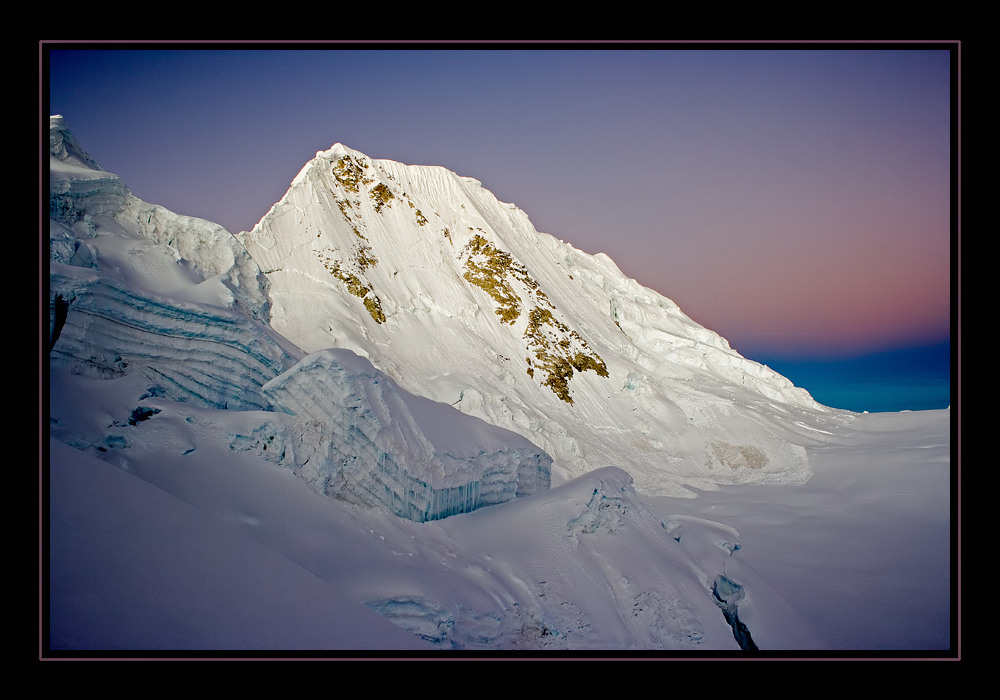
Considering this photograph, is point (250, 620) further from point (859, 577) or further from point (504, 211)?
point (504, 211)

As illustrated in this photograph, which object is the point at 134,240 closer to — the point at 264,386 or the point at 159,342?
the point at 159,342

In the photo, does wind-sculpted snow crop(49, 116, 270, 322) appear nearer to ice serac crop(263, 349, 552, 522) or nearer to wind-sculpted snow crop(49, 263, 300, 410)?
wind-sculpted snow crop(49, 263, 300, 410)

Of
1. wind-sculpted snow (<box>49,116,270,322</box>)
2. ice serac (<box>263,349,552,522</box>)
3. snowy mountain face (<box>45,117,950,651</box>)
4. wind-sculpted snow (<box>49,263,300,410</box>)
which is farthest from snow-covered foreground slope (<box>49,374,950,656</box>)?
wind-sculpted snow (<box>49,116,270,322</box>)

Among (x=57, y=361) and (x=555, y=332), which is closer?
(x=57, y=361)

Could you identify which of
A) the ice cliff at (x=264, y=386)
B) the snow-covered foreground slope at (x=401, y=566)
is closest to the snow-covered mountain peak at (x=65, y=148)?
the ice cliff at (x=264, y=386)

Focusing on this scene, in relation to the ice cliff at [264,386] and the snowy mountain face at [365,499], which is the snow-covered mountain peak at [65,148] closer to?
the snowy mountain face at [365,499]
